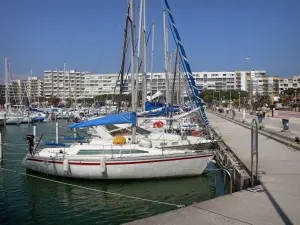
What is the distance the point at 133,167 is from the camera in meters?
14.4

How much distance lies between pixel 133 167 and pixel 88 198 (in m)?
2.58

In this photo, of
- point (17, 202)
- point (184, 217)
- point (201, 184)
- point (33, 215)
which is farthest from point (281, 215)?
point (17, 202)

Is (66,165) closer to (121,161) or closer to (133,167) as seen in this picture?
(121,161)

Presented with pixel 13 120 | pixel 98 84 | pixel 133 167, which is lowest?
pixel 13 120

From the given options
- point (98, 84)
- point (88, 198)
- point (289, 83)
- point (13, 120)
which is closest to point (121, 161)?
point (88, 198)

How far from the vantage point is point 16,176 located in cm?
1678

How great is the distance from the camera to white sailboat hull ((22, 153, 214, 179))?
14.4 metres

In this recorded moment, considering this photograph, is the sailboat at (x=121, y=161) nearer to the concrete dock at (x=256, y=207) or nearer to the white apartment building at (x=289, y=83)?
the concrete dock at (x=256, y=207)

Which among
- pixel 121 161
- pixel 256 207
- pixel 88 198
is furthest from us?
pixel 121 161

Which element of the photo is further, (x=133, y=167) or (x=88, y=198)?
(x=133, y=167)

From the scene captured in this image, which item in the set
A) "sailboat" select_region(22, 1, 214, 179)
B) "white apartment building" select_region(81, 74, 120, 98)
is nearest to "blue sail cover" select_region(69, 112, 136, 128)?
"sailboat" select_region(22, 1, 214, 179)

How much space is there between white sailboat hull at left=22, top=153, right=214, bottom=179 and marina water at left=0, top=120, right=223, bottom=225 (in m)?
0.36

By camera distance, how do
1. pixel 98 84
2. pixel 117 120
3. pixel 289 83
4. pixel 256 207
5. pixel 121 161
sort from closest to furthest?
pixel 256 207
pixel 121 161
pixel 117 120
pixel 98 84
pixel 289 83

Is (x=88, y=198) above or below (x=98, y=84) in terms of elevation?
below
